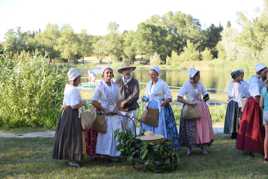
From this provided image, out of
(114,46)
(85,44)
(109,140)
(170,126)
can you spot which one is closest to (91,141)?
(109,140)

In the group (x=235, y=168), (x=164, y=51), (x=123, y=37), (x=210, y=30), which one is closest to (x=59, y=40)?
(x=123, y=37)

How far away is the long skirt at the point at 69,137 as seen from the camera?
235 inches

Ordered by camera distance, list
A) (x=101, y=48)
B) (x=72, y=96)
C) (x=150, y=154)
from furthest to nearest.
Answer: (x=101, y=48), (x=72, y=96), (x=150, y=154)

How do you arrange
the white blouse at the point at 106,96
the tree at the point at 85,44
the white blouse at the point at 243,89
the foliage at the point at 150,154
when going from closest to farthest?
the foliage at the point at 150,154, the white blouse at the point at 106,96, the white blouse at the point at 243,89, the tree at the point at 85,44

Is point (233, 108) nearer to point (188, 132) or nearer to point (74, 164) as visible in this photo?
point (188, 132)

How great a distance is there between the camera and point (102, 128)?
6.31 metres

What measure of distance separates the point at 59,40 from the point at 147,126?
7260cm

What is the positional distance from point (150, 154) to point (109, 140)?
0.81 m

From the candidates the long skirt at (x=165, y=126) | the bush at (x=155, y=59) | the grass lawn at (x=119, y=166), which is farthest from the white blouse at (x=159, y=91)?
the bush at (x=155, y=59)

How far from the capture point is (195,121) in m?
7.05

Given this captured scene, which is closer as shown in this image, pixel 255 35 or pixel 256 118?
pixel 256 118

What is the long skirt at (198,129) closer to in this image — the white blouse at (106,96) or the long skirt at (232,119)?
the white blouse at (106,96)

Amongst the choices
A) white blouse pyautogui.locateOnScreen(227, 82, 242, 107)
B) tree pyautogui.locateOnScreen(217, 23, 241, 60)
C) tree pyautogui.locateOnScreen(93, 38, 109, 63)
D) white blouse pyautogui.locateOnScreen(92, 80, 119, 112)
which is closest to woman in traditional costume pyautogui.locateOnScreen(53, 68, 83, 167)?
white blouse pyautogui.locateOnScreen(92, 80, 119, 112)

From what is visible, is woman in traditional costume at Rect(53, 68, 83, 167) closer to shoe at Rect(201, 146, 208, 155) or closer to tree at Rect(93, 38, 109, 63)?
shoe at Rect(201, 146, 208, 155)
